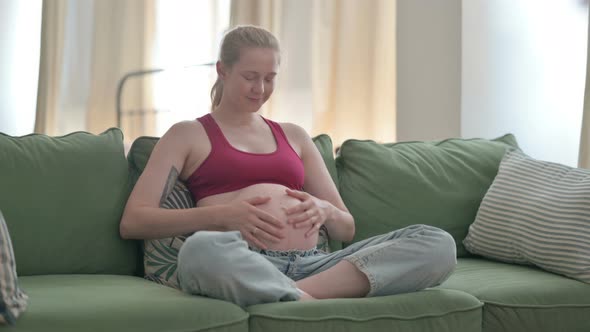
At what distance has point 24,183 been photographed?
2.11m

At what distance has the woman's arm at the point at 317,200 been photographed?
82.4 inches

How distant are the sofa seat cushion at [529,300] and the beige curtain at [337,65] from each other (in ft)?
5.69

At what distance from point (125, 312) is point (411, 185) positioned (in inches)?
45.5

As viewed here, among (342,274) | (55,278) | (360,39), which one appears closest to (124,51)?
(360,39)

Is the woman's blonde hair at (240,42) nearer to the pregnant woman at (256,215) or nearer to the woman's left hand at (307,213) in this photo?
the pregnant woman at (256,215)

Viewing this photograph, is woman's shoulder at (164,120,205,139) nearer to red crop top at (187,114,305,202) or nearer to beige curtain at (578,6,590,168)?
red crop top at (187,114,305,202)

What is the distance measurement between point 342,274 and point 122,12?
205 centimetres

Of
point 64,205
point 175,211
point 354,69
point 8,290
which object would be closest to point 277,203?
point 175,211

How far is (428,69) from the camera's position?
12.9 ft

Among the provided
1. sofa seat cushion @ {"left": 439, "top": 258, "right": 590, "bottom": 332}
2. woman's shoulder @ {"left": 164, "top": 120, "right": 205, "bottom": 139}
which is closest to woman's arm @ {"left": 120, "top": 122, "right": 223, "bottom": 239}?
woman's shoulder @ {"left": 164, "top": 120, "right": 205, "bottom": 139}

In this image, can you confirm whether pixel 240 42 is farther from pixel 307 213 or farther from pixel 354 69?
pixel 354 69

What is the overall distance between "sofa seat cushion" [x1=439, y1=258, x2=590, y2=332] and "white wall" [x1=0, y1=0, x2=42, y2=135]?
214 centimetres

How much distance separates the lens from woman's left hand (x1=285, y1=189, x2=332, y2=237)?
2.07m

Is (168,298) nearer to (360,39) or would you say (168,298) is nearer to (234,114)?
(234,114)
